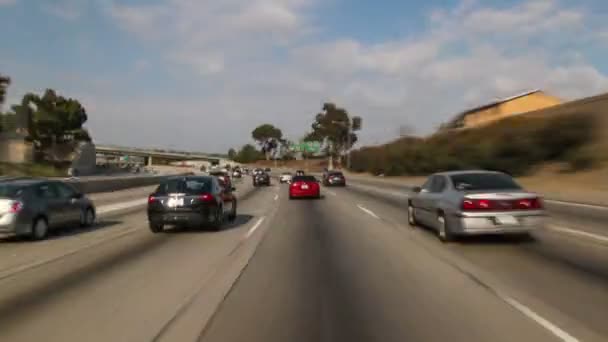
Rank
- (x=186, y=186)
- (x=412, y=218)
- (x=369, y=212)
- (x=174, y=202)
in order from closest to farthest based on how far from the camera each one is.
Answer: (x=174, y=202)
(x=186, y=186)
(x=412, y=218)
(x=369, y=212)

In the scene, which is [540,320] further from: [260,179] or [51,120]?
[51,120]

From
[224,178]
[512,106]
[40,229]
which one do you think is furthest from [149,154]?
[40,229]

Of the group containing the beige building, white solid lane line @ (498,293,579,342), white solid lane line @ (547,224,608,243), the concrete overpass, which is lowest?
white solid lane line @ (498,293,579,342)

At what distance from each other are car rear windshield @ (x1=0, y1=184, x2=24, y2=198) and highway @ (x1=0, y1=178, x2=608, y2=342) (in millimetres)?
1174

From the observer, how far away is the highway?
6277mm

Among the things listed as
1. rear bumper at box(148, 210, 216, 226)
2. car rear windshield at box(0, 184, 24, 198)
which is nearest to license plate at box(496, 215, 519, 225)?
rear bumper at box(148, 210, 216, 226)

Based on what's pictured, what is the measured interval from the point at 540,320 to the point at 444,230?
21.0 ft

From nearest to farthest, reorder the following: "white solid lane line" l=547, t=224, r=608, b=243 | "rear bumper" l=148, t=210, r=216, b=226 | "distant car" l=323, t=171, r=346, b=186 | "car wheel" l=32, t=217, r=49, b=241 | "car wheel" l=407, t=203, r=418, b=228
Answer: "white solid lane line" l=547, t=224, r=608, b=243, "car wheel" l=32, t=217, r=49, b=241, "rear bumper" l=148, t=210, r=216, b=226, "car wheel" l=407, t=203, r=418, b=228, "distant car" l=323, t=171, r=346, b=186

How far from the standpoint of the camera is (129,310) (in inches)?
282

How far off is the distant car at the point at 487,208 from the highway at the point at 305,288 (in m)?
0.41

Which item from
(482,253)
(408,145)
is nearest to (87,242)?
(482,253)

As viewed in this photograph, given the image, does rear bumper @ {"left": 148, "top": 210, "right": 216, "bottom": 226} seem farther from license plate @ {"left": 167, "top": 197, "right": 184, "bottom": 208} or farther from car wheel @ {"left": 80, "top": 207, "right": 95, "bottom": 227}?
car wheel @ {"left": 80, "top": 207, "right": 95, "bottom": 227}

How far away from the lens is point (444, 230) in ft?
42.3

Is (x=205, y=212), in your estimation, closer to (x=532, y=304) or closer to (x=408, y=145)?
(x=532, y=304)
